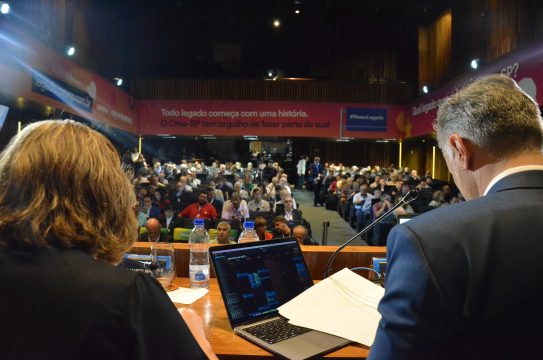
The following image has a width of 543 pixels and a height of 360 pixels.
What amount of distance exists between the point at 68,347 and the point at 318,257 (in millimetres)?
1353

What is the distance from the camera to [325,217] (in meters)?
10.5

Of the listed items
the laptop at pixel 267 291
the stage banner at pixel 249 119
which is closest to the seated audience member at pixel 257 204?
the laptop at pixel 267 291

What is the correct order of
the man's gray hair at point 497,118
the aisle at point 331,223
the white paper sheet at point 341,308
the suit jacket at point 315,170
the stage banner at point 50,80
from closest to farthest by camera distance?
the man's gray hair at point 497,118
the white paper sheet at point 341,308
the stage banner at point 50,80
the aisle at point 331,223
the suit jacket at point 315,170

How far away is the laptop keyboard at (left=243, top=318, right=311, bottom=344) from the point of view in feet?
4.19

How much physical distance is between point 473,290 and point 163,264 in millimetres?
1339

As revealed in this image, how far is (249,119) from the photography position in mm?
15328

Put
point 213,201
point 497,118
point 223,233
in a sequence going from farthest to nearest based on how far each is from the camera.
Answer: point 213,201, point 223,233, point 497,118

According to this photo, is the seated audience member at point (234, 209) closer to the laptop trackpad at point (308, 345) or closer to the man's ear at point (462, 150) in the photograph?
the laptop trackpad at point (308, 345)

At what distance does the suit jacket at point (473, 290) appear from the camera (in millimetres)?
651

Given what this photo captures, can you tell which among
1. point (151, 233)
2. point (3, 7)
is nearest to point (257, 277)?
point (151, 233)

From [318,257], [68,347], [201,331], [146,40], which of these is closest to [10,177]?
[68,347]

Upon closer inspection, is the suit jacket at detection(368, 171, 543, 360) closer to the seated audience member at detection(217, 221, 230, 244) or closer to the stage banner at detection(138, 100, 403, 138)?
the seated audience member at detection(217, 221, 230, 244)

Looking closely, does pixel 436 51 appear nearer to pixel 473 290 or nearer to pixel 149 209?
pixel 149 209

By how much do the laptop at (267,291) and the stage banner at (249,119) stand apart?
1362 cm
